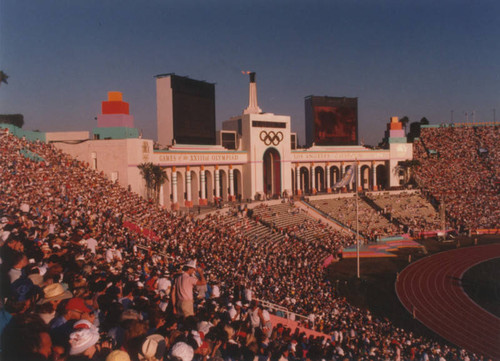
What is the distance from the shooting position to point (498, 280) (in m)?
30.7

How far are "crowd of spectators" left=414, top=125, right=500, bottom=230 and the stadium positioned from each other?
0.29m

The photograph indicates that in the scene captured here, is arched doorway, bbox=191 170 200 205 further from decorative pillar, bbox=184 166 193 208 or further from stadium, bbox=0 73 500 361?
decorative pillar, bbox=184 166 193 208

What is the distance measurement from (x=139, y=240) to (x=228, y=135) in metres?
31.1

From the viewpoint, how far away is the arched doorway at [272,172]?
5225 centimetres

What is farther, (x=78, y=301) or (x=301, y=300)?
(x=301, y=300)

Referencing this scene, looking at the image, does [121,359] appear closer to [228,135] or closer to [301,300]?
[301,300]

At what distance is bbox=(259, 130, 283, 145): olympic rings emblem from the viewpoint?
49.9 meters

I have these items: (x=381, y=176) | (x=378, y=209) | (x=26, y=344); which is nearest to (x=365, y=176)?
(x=381, y=176)

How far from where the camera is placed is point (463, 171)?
58.8m

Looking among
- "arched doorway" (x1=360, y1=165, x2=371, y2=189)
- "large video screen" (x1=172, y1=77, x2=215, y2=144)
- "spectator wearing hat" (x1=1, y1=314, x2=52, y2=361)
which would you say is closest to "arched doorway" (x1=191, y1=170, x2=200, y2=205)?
"large video screen" (x1=172, y1=77, x2=215, y2=144)

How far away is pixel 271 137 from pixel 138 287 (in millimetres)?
43175

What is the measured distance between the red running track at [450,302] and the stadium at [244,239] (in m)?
0.15

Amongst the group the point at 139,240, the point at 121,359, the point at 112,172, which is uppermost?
the point at 112,172

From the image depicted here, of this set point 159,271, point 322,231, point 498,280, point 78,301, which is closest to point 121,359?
point 78,301
